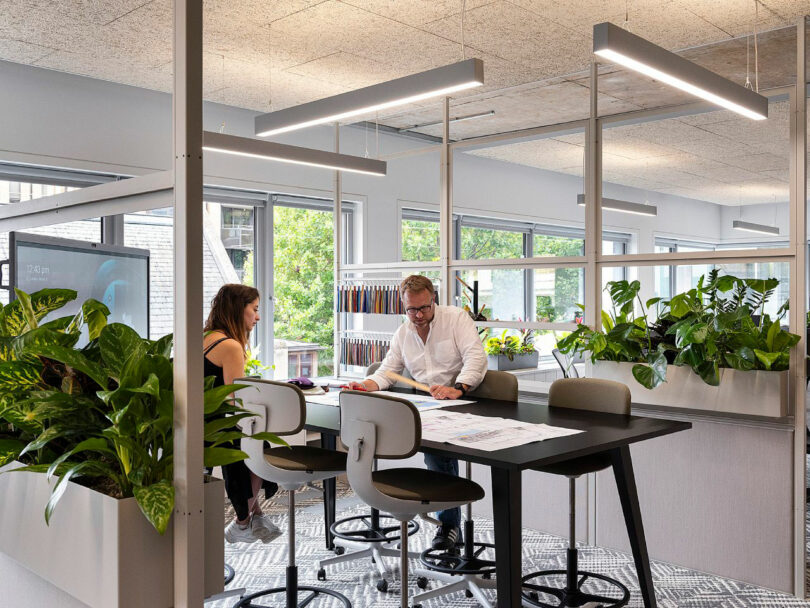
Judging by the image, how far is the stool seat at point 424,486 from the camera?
Result: 2.63 metres

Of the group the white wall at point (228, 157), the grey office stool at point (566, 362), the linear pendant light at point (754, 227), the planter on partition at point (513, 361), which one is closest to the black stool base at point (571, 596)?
the grey office stool at point (566, 362)

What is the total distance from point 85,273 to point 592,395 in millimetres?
2076

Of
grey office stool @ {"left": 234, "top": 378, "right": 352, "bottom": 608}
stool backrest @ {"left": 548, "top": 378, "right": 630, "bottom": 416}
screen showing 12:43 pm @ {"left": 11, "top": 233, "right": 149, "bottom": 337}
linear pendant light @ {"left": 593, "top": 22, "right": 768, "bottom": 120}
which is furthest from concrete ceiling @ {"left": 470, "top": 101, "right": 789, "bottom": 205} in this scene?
screen showing 12:43 pm @ {"left": 11, "top": 233, "right": 149, "bottom": 337}

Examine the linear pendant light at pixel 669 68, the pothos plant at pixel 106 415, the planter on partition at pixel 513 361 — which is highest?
the linear pendant light at pixel 669 68

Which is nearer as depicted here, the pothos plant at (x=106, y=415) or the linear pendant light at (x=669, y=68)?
the pothos plant at (x=106, y=415)

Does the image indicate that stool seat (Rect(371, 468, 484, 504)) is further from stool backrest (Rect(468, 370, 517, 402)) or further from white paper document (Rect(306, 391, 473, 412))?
stool backrest (Rect(468, 370, 517, 402))

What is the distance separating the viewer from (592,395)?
332 centimetres

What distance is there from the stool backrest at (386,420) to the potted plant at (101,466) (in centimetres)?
89

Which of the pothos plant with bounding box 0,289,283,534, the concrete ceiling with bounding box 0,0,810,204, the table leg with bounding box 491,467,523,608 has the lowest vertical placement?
the table leg with bounding box 491,467,523,608

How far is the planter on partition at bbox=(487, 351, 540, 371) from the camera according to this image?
594 centimetres

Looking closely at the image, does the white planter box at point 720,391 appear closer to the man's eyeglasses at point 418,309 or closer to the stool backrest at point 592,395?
the stool backrest at point 592,395

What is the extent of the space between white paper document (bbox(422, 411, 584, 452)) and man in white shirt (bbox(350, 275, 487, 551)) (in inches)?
26.1

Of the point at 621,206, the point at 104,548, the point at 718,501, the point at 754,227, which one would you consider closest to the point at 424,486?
the point at 104,548

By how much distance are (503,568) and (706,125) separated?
5305mm
